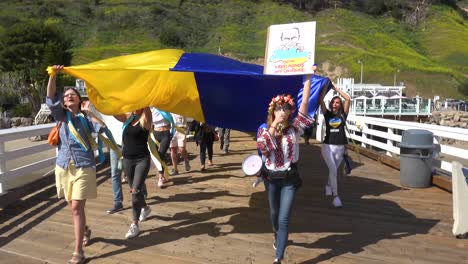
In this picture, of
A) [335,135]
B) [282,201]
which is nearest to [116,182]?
[282,201]

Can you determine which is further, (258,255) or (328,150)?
(328,150)

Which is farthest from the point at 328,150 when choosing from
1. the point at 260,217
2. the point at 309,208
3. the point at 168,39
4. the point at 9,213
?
the point at 168,39

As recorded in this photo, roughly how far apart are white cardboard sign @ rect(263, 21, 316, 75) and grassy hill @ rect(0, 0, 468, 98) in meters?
57.4

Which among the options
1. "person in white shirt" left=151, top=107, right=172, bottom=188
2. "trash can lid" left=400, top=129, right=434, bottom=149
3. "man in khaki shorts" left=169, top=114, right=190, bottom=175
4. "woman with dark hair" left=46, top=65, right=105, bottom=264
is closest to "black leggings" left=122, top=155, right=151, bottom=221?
"woman with dark hair" left=46, top=65, right=105, bottom=264

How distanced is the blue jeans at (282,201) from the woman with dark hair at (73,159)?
1747 mm

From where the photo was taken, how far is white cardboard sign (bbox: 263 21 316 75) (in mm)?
4332

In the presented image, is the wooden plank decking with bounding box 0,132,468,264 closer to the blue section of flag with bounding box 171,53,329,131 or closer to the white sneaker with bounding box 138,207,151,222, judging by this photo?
the white sneaker with bounding box 138,207,151,222

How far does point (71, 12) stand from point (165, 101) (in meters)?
86.0

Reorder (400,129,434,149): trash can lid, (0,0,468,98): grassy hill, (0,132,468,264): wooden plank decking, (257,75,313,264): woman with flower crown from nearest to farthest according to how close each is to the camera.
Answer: (257,75,313,264): woman with flower crown
(0,132,468,264): wooden plank decking
(400,129,434,149): trash can lid
(0,0,468,98): grassy hill

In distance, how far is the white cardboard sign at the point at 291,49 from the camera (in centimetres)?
433

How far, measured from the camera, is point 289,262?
14.2 ft

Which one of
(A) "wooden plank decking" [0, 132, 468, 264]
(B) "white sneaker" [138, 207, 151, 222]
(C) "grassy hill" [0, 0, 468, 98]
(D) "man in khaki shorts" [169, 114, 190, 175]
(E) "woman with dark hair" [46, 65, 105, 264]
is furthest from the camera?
(C) "grassy hill" [0, 0, 468, 98]

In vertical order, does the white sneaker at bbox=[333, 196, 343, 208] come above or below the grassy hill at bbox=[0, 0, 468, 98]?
below

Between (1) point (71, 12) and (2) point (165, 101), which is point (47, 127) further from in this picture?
(1) point (71, 12)
